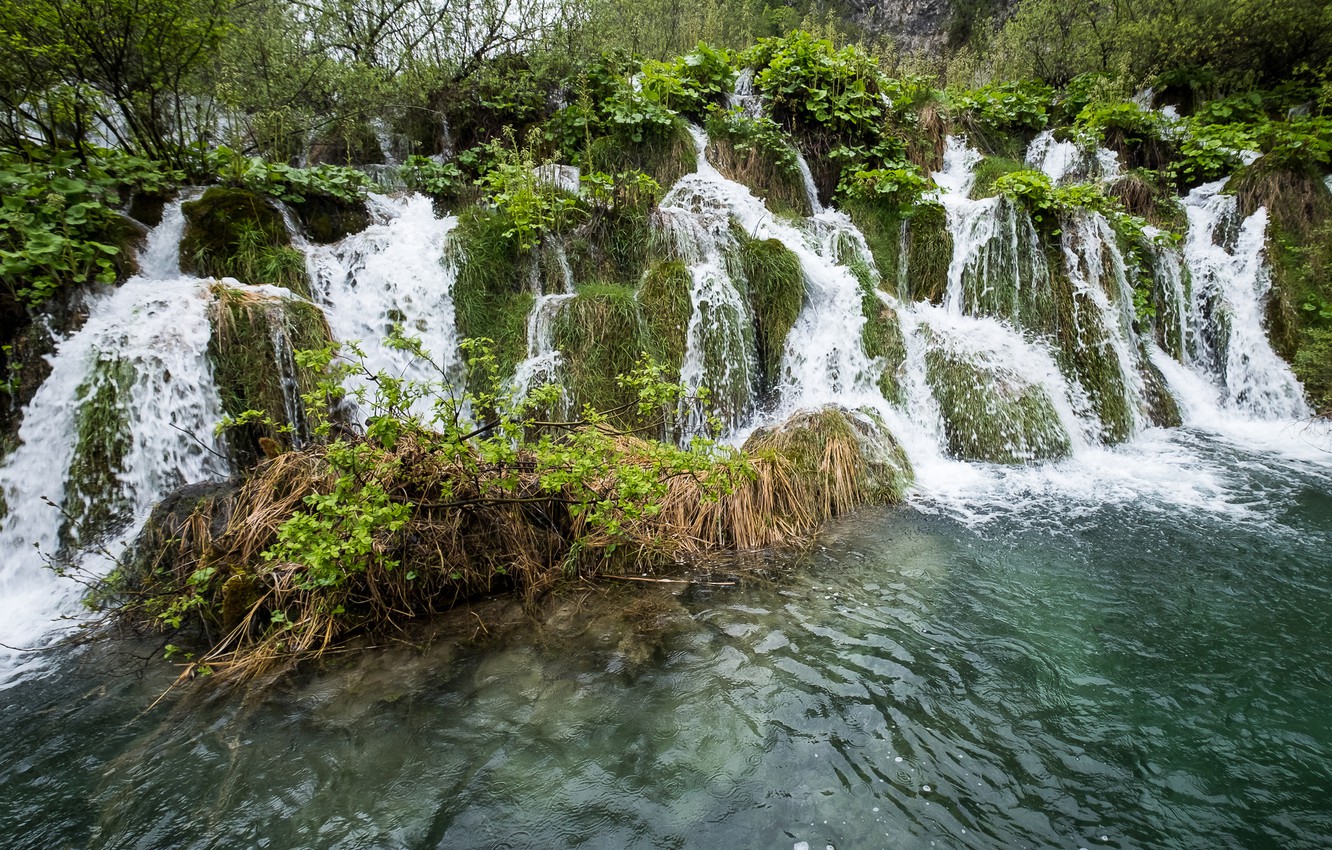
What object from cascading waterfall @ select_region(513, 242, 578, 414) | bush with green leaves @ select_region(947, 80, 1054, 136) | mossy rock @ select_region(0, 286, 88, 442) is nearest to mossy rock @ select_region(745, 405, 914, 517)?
cascading waterfall @ select_region(513, 242, 578, 414)

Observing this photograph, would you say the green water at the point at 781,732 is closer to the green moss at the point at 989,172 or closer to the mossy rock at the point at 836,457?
the mossy rock at the point at 836,457

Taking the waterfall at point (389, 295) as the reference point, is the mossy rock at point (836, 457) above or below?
below

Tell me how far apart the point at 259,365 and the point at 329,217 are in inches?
108

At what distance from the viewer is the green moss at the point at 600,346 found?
623 cm

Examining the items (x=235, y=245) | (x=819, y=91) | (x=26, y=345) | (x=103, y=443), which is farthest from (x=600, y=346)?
(x=819, y=91)

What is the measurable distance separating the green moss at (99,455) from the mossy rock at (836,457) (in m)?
5.27

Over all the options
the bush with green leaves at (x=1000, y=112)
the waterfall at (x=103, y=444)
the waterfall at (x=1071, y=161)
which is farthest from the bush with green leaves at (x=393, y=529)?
the bush with green leaves at (x=1000, y=112)

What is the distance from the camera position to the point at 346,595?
12.2ft

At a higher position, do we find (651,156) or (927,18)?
(927,18)

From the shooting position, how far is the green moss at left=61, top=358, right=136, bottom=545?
4.58 meters

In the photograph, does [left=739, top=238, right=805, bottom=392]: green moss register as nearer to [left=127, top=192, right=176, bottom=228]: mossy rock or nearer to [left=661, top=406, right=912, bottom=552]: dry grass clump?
[left=661, top=406, right=912, bottom=552]: dry grass clump

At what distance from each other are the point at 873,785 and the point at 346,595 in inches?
125

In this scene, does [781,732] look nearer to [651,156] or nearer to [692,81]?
[651,156]

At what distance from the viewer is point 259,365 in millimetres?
5410
